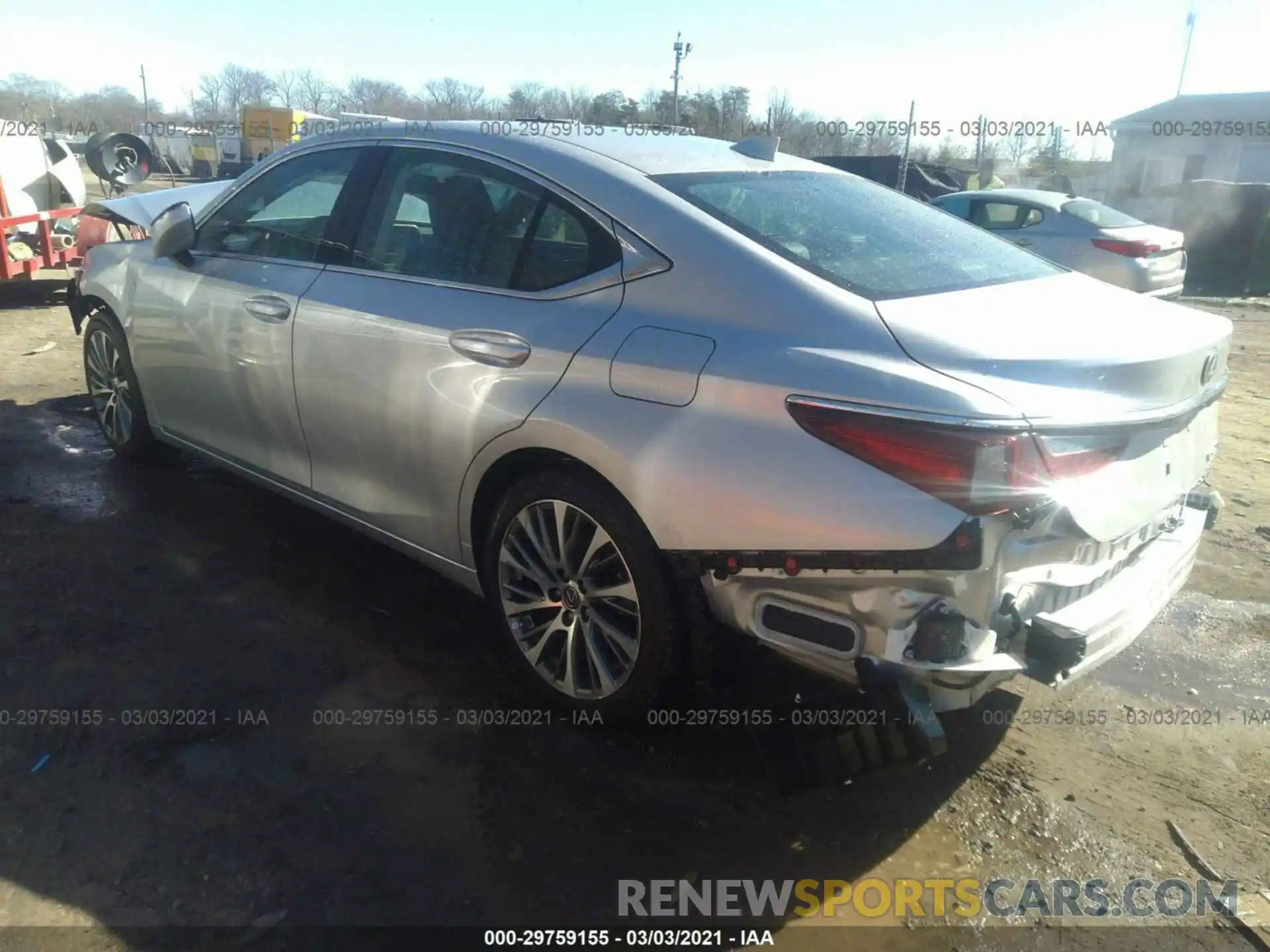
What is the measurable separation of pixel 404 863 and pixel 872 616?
132cm

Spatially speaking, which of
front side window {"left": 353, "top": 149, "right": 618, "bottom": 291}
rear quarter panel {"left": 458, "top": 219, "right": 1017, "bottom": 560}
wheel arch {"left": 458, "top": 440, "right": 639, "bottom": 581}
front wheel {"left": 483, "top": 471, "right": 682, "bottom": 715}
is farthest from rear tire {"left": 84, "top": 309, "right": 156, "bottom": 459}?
rear quarter panel {"left": 458, "top": 219, "right": 1017, "bottom": 560}

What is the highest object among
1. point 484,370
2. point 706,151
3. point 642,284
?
point 706,151

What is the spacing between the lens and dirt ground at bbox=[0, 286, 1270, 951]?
7.73 ft

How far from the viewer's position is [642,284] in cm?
272

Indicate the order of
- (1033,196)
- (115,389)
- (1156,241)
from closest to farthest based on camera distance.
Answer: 1. (115,389)
2. (1156,241)
3. (1033,196)

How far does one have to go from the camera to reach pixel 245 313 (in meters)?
3.84

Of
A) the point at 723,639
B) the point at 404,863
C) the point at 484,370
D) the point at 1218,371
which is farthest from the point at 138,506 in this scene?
the point at 1218,371

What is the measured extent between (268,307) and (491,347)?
127 centimetres

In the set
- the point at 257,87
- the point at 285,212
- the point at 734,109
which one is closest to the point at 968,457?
the point at 285,212

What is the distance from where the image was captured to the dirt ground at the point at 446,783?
7.73 ft

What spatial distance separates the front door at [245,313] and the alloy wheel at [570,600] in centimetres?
122

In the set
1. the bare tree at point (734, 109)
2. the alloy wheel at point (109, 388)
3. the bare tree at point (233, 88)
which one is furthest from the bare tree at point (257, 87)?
the alloy wheel at point (109, 388)

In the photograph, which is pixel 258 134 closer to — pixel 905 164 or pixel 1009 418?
pixel 905 164

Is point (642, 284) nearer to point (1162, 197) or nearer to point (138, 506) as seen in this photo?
point (138, 506)
